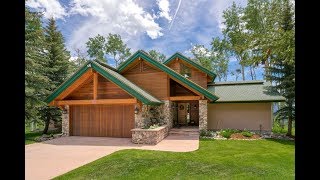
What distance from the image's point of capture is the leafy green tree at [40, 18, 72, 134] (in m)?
19.1

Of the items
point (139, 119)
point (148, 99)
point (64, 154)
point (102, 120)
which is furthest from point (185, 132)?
point (64, 154)

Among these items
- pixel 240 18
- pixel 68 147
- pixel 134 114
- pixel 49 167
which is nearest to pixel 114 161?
pixel 49 167

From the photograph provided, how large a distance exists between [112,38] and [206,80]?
24781 mm

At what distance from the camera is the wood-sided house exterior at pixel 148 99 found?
47.6 feet

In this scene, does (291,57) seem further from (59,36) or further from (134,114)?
(59,36)

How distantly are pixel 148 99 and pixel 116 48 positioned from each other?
94.3ft

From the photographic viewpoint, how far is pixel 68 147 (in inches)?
463

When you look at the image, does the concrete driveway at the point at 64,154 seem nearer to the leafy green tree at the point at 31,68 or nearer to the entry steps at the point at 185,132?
the entry steps at the point at 185,132

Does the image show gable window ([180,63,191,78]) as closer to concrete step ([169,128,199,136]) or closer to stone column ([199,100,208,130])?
stone column ([199,100,208,130])

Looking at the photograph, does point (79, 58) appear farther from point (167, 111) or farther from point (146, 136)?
point (146, 136)

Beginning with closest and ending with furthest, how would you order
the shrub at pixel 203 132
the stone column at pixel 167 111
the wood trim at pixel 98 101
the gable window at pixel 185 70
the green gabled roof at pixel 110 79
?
1. the green gabled roof at pixel 110 79
2. the wood trim at pixel 98 101
3. the shrub at pixel 203 132
4. the stone column at pixel 167 111
5. the gable window at pixel 185 70

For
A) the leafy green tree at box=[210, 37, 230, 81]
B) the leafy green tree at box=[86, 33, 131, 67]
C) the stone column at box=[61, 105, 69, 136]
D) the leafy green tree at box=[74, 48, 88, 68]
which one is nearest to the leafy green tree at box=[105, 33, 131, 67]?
the leafy green tree at box=[86, 33, 131, 67]

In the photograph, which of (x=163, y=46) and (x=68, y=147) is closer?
(x=68, y=147)

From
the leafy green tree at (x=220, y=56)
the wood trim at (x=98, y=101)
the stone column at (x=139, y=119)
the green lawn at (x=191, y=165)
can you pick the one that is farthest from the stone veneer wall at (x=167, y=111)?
the leafy green tree at (x=220, y=56)
